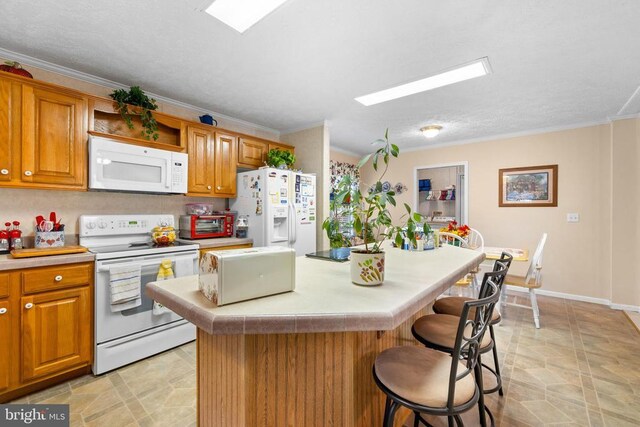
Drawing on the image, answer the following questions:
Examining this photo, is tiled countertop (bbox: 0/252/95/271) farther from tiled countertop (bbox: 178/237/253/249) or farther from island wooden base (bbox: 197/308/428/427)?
island wooden base (bbox: 197/308/428/427)

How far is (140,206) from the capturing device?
→ 119 inches

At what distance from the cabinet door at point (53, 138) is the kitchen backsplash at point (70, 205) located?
316mm

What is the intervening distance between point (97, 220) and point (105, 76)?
4.33 feet

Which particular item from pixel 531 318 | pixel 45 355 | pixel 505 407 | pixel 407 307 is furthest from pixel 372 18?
Answer: pixel 531 318

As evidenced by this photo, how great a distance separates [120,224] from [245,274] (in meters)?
2.44

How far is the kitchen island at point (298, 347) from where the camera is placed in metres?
0.89

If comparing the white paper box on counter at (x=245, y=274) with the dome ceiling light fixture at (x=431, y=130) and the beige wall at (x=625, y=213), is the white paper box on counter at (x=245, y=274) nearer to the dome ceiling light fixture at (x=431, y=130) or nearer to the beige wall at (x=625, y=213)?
the dome ceiling light fixture at (x=431, y=130)

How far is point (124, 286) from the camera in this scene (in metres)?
2.25

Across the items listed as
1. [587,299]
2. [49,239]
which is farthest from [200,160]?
[587,299]

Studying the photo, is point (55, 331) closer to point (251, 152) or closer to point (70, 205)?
point (70, 205)

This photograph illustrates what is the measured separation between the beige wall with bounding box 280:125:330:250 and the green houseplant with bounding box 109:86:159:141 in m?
1.91

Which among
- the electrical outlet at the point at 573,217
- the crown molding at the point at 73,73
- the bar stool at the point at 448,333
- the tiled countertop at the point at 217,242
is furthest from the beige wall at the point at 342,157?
the bar stool at the point at 448,333

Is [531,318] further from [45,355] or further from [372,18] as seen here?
[45,355]

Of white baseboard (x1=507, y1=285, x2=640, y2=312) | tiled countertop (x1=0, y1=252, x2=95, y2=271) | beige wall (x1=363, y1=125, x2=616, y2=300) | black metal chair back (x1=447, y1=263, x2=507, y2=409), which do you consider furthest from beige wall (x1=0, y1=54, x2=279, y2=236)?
white baseboard (x1=507, y1=285, x2=640, y2=312)
